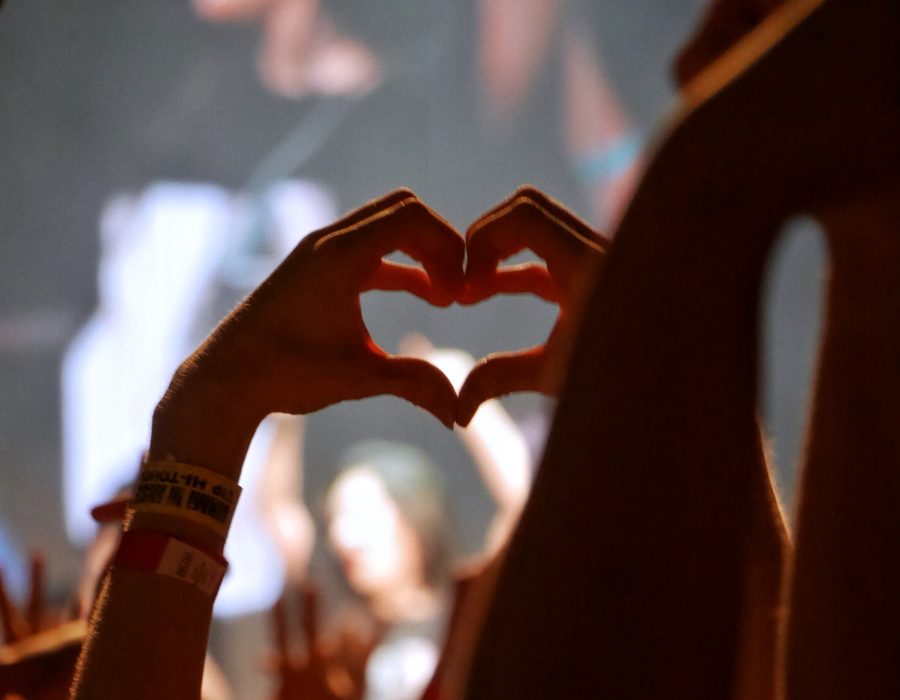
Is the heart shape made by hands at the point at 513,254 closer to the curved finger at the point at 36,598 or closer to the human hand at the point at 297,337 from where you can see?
the human hand at the point at 297,337

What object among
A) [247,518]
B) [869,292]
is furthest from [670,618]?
[247,518]

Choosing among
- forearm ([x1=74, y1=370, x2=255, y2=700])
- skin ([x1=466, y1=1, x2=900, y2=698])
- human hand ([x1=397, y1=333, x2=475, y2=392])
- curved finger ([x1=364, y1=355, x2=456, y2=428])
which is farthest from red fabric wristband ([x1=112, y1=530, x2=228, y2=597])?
human hand ([x1=397, y1=333, x2=475, y2=392])

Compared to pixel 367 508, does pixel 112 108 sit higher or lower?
higher

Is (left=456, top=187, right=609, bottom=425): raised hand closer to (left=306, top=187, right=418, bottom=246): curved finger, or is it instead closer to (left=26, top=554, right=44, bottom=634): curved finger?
(left=306, top=187, right=418, bottom=246): curved finger

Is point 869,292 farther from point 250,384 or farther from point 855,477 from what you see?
point 250,384

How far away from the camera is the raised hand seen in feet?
1.70

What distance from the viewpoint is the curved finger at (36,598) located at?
89cm

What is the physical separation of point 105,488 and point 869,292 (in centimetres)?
258

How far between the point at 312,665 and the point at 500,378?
2.89ft

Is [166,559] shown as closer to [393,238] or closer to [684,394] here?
[393,238]

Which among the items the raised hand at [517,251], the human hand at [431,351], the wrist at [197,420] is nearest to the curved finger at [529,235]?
the raised hand at [517,251]

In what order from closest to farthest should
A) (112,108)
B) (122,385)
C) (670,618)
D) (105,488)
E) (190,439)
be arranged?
(670,618), (190,439), (105,488), (122,385), (112,108)

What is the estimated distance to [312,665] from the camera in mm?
1257

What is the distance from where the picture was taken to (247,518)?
2635 mm
